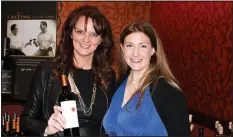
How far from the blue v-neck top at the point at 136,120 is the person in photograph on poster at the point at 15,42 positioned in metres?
1.98

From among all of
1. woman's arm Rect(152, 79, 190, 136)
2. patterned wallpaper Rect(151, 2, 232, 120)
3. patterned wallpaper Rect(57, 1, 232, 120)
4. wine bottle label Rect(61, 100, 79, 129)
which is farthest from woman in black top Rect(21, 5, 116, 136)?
patterned wallpaper Rect(151, 2, 232, 120)

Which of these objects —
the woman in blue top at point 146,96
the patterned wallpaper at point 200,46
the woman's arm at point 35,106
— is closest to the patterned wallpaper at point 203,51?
the patterned wallpaper at point 200,46

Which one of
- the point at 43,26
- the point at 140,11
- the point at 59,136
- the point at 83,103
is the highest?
the point at 140,11

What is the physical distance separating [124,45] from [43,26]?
183 centimetres

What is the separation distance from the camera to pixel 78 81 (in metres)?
1.62

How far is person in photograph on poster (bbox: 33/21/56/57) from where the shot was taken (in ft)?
10.3

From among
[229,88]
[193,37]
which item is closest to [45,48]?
[193,37]

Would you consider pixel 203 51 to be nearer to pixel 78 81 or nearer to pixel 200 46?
pixel 200 46

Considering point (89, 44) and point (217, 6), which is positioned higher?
point (217, 6)

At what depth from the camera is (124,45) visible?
4.81ft

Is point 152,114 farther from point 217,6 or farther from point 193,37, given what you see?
point 193,37

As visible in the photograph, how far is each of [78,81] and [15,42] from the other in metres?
1.72

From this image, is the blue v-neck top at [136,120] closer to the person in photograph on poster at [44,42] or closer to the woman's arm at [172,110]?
the woman's arm at [172,110]

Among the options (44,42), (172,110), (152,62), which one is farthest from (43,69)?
(44,42)
